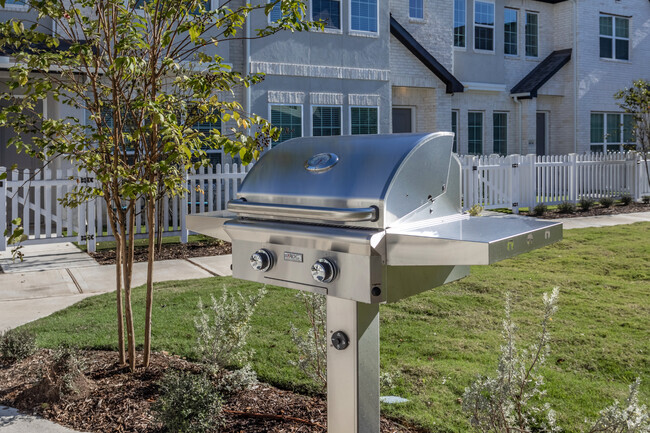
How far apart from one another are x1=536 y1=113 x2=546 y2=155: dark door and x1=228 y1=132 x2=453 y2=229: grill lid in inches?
810

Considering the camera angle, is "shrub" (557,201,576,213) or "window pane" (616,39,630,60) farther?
"window pane" (616,39,630,60)

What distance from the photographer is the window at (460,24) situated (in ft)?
65.6

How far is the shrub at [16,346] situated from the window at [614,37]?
21610 mm

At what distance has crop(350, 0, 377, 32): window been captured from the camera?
54.5 ft

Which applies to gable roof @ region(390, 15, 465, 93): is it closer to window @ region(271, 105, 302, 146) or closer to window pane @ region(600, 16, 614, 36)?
window @ region(271, 105, 302, 146)

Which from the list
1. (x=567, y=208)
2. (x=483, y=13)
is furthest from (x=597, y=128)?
(x=567, y=208)

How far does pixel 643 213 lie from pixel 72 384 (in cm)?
1442

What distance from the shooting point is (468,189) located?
15359mm

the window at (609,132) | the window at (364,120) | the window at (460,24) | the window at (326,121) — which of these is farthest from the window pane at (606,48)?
the window at (326,121)

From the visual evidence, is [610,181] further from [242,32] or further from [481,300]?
[481,300]

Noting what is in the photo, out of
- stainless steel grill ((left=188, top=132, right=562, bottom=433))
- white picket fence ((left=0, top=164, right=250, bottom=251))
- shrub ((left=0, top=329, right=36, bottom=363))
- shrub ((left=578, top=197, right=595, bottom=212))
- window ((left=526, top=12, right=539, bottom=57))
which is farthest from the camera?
window ((left=526, top=12, right=539, bottom=57))

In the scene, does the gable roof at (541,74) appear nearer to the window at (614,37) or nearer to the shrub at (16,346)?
the window at (614,37)

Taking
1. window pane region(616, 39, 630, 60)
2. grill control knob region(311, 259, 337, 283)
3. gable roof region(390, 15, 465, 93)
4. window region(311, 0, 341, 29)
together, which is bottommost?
grill control knob region(311, 259, 337, 283)

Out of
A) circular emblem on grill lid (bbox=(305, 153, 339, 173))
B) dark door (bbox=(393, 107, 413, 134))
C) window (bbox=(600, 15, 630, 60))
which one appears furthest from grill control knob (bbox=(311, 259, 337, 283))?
window (bbox=(600, 15, 630, 60))
